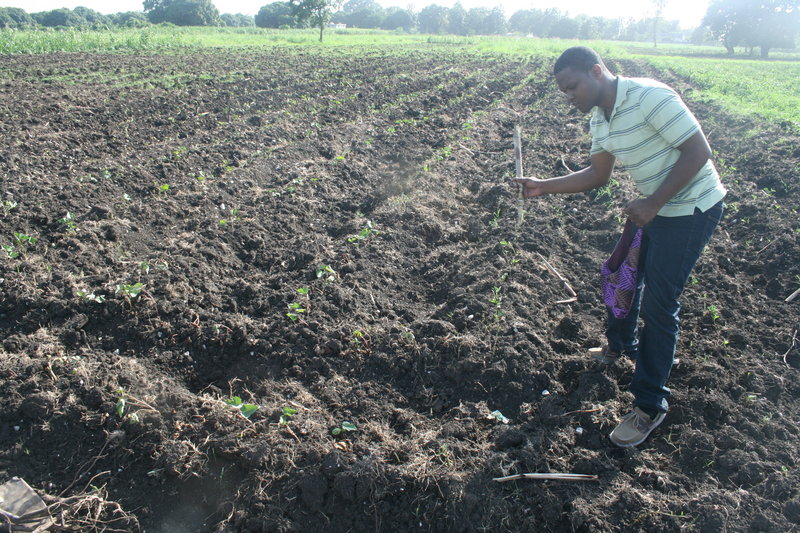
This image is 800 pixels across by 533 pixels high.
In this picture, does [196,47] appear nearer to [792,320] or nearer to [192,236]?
[192,236]

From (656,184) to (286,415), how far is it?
2.66 metres

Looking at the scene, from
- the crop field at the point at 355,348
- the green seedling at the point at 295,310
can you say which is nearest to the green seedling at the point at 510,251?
the crop field at the point at 355,348

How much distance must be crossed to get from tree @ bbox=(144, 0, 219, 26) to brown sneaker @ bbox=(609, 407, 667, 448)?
6799 cm

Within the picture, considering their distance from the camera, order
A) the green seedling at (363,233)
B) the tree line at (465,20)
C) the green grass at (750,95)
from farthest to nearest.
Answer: the tree line at (465,20) < the green grass at (750,95) < the green seedling at (363,233)

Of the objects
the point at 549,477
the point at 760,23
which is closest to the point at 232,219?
the point at 549,477

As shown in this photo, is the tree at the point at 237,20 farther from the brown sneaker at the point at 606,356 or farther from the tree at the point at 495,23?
the brown sneaker at the point at 606,356

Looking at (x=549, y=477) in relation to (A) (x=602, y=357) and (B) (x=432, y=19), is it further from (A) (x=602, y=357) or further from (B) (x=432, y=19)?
(B) (x=432, y=19)

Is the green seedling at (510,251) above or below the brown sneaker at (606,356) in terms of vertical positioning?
above

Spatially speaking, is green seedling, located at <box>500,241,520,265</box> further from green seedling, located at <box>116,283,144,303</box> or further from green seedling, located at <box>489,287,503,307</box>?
green seedling, located at <box>116,283,144,303</box>

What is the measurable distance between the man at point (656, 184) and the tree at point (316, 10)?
3125 centimetres

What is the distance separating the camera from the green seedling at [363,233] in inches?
214

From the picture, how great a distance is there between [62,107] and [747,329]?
11398 millimetres

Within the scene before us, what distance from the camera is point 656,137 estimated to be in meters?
2.82

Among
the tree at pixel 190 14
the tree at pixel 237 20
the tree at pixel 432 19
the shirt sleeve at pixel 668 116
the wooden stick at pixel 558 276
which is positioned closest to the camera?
the shirt sleeve at pixel 668 116
